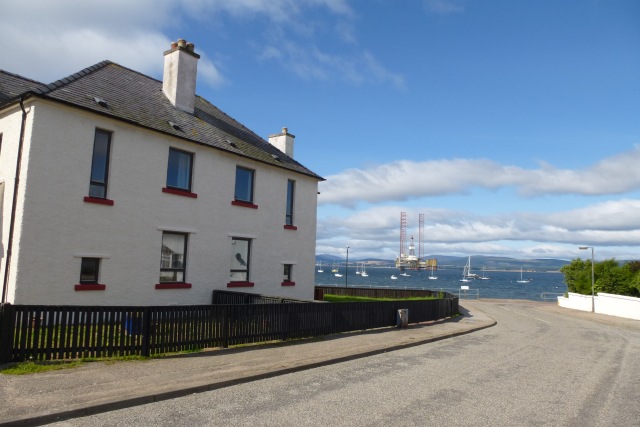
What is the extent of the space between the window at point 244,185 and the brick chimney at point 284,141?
245 inches

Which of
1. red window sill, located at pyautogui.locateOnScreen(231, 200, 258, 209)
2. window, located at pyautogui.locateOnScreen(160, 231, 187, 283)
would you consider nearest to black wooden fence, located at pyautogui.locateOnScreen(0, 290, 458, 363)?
window, located at pyautogui.locateOnScreen(160, 231, 187, 283)

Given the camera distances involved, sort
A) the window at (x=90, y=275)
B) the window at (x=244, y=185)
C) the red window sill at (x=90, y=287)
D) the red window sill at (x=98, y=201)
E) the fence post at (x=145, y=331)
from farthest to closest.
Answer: the window at (x=244, y=185)
the red window sill at (x=98, y=201)
the window at (x=90, y=275)
the red window sill at (x=90, y=287)
the fence post at (x=145, y=331)

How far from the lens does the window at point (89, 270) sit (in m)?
14.5

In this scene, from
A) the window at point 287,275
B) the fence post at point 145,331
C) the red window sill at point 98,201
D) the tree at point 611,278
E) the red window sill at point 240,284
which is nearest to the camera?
the fence post at point 145,331

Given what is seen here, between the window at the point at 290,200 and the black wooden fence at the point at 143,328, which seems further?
the window at the point at 290,200

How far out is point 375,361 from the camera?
12.2 m

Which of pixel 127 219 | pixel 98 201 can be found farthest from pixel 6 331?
pixel 127 219

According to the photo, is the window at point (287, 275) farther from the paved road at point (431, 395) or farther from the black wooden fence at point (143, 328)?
the paved road at point (431, 395)

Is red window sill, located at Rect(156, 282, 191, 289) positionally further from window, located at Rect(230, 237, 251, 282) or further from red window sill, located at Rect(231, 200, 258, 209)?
red window sill, located at Rect(231, 200, 258, 209)

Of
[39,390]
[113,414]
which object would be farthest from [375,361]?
[39,390]

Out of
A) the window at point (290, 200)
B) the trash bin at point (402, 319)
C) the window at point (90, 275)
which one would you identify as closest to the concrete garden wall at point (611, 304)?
the trash bin at point (402, 319)

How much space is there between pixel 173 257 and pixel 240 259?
11.6 ft

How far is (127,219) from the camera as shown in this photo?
15734 millimetres

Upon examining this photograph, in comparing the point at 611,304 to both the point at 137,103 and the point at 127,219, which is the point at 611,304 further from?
the point at 137,103
